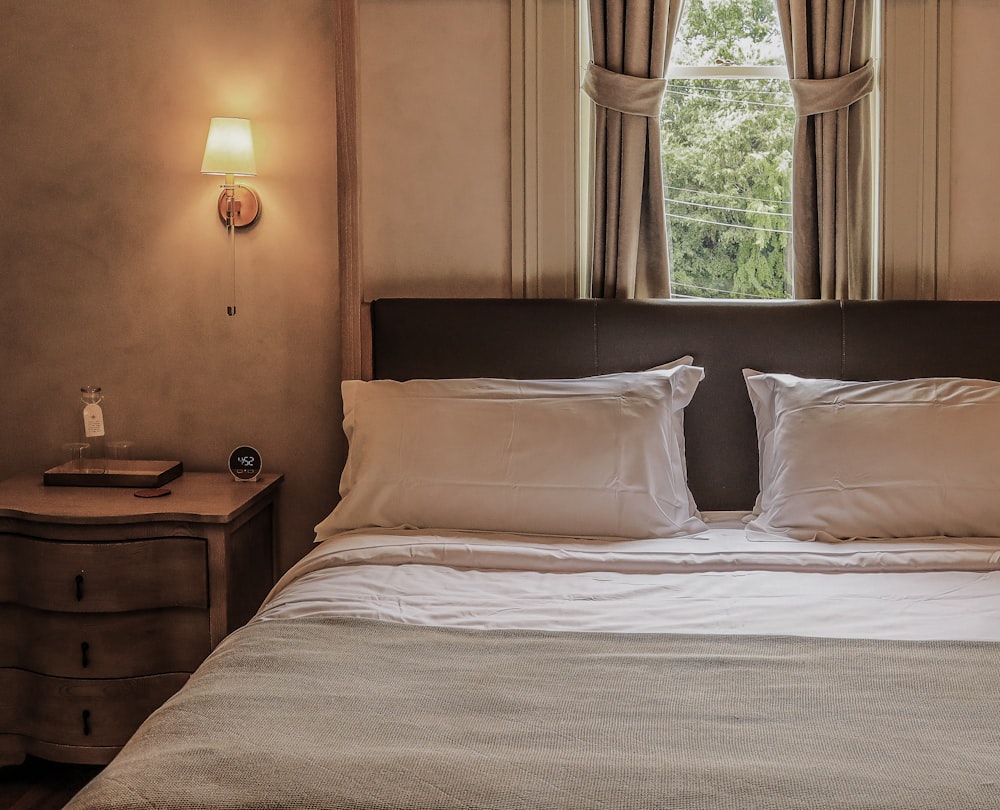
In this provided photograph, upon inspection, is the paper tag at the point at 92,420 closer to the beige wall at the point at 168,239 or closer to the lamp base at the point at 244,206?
the beige wall at the point at 168,239

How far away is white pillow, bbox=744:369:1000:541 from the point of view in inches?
90.5

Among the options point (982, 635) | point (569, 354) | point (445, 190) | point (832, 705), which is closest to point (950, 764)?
point (832, 705)

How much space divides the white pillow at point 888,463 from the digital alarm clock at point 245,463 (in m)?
1.42

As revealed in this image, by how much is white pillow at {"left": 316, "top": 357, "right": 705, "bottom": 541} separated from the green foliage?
639 millimetres

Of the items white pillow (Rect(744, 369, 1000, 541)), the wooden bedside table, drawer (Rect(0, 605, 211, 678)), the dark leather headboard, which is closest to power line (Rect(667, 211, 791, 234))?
the dark leather headboard

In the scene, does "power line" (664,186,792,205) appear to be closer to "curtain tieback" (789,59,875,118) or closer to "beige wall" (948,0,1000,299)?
"curtain tieback" (789,59,875,118)

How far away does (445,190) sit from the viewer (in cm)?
293

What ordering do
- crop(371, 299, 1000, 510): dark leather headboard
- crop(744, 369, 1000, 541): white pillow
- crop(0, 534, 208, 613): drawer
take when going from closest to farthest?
1. crop(744, 369, 1000, 541): white pillow
2. crop(0, 534, 208, 613): drawer
3. crop(371, 299, 1000, 510): dark leather headboard

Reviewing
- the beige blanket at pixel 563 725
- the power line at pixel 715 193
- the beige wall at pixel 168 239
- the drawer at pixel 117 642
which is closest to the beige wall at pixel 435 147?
the beige wall at pixel 168 239

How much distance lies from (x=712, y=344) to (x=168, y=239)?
169 cm

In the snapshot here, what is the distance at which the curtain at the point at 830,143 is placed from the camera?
281cm

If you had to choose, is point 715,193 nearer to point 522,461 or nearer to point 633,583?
point 522,461

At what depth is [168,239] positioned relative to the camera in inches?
120

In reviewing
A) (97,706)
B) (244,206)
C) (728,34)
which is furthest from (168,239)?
(728,34)
